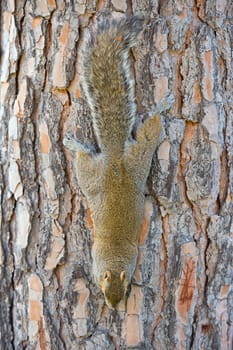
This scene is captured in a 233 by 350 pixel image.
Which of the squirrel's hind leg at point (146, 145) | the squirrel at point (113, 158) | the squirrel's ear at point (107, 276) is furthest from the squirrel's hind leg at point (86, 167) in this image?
the squirrel's ear at point (107, 276)

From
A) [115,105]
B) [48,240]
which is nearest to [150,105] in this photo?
[115,105]

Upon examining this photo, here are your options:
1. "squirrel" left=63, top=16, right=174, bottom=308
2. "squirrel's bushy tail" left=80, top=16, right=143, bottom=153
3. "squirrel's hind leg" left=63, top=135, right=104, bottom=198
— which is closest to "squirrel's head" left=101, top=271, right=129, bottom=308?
"squirrel" left=63, top=16, right=174, bottom=308

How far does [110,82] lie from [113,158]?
270 mm

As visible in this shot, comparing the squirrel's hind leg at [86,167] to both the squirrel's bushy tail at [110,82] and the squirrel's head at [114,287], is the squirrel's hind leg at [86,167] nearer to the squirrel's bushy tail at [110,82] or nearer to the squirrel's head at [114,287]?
the squirrel's bushy tail at [110,82]

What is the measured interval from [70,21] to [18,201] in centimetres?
66

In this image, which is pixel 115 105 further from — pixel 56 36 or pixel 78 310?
pixel 78 310

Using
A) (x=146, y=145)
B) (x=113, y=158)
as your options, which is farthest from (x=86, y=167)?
(x=146, y=145)

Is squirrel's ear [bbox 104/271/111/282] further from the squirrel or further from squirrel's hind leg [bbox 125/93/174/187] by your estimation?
squirrel's hind leg [bbox 125/93/174/187]

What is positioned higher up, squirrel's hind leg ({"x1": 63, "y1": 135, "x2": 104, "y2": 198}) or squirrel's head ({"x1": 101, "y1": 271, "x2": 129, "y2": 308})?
squirrel's hind leg ({"x1": 63, "y1": 135, "x2": 104, "y2": 198})

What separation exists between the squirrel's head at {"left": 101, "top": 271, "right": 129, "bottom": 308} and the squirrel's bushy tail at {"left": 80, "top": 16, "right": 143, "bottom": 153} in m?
0.43

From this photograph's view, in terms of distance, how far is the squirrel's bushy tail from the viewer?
2020 millimetres

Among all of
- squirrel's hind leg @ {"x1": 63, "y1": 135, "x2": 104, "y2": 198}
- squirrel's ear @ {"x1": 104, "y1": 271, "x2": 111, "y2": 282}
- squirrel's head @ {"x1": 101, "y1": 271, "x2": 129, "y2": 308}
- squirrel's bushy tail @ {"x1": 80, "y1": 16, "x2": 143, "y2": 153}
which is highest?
squirrel's bushy tail @ {"x1": 80, "y1": 16, "x2": 143, "y2": 153}

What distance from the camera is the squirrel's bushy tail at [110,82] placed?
202 centimetres

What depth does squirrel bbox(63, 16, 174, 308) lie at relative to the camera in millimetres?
2043
